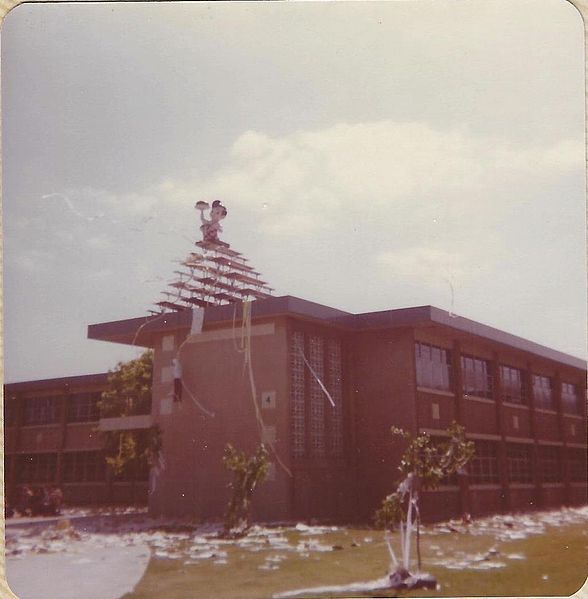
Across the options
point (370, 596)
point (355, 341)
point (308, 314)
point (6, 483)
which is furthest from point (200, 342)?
point (370, 596)

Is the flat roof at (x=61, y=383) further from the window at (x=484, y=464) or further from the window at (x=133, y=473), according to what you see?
the window at (x=484, y=464)

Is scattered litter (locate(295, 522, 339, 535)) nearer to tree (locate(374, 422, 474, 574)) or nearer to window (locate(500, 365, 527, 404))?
tree (locate(374, 422, 474, 574))

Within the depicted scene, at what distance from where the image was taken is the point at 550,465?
4.93 m

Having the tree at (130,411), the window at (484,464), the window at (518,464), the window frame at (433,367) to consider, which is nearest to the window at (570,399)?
the window at (518,464)

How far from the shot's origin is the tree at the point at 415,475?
447 cm

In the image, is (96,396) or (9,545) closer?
(9,545)

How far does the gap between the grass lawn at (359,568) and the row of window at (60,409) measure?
111 centimetres

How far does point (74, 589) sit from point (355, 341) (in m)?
2.44

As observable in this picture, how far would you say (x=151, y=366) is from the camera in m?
4.89

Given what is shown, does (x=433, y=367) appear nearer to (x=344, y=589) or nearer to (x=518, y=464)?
(x=518, y=464)

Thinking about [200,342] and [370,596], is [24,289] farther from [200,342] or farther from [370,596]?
[370,596]

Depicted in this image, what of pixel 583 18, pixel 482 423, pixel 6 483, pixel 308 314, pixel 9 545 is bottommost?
pixel 9 545

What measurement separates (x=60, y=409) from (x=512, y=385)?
11.2 feet

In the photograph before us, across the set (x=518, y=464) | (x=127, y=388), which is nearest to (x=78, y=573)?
(x=127, y=388)
